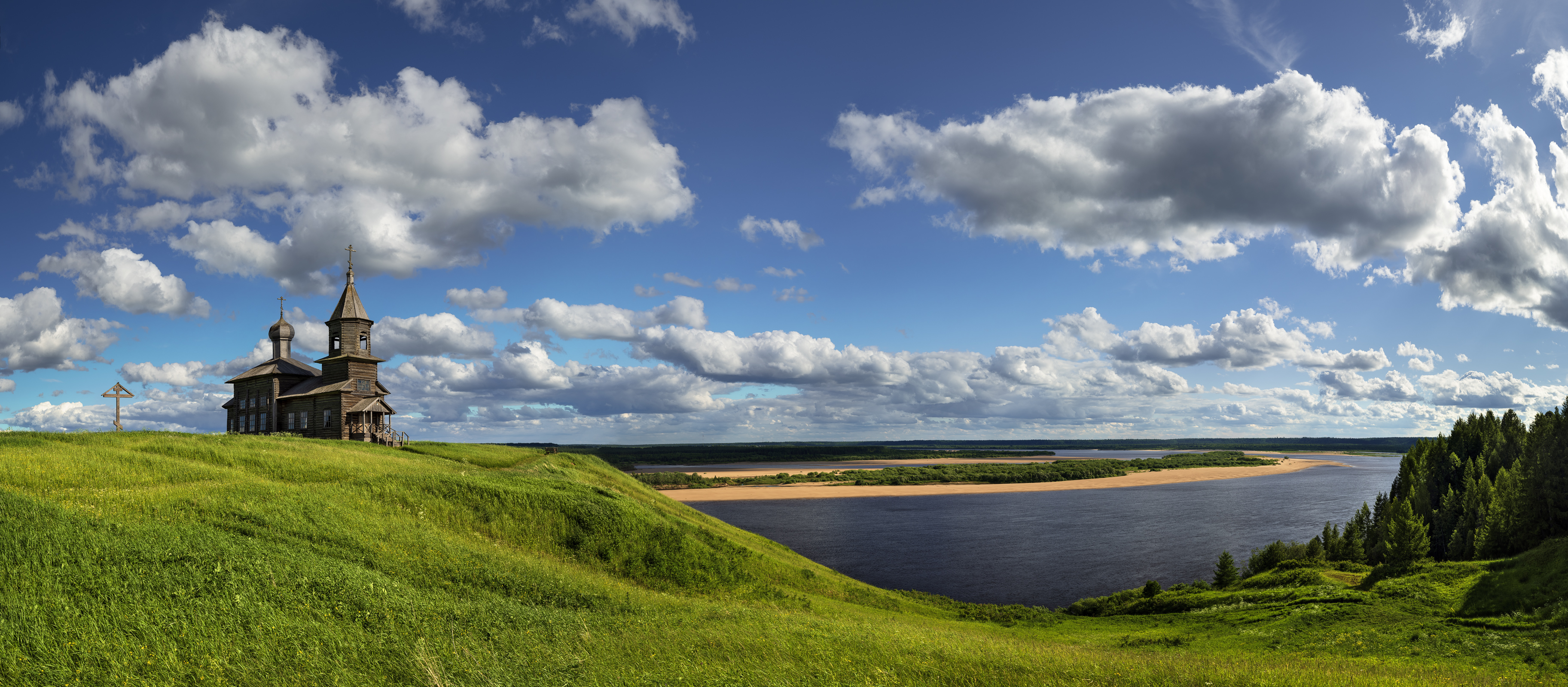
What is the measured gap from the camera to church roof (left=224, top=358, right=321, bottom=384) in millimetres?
60625

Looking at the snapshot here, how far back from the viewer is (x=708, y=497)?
443 feet

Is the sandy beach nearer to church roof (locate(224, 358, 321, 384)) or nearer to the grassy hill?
church roof (locate(224, 358, 321, 384))

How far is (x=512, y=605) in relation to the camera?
18.8 metres

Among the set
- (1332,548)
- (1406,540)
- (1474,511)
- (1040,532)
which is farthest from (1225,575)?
(1040,532)

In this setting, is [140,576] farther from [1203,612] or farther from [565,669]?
[1203,612]

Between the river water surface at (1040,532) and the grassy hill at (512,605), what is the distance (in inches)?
696

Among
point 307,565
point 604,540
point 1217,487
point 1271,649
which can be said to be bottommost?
point 1217,487

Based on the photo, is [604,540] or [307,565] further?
[604,540]

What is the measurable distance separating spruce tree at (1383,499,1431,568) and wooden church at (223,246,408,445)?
83399 millimetres

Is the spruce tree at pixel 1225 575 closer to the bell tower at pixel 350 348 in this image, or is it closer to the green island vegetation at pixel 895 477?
the bell tower at pixel 350 348

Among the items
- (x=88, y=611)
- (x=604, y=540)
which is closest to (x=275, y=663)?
(x=88, y=611)

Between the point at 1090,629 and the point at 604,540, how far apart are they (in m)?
25.2

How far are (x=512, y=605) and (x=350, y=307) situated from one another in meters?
50.8

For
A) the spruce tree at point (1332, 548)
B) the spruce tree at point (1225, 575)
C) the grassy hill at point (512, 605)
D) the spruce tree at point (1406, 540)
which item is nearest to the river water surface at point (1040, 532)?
the spruce tree at point (1332, 548)
